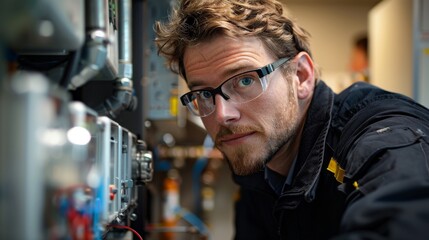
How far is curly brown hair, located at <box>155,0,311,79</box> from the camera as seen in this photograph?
1.37 meters

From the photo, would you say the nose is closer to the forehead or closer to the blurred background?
the forehead

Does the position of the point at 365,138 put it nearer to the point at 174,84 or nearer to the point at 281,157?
the point at 281,157

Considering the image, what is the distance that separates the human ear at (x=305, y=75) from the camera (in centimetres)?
155

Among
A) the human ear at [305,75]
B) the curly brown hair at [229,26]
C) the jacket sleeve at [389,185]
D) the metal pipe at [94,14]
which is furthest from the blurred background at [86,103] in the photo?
the human ear at [305,75]

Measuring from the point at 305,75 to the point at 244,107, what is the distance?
1.04ft

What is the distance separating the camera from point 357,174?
37.2 inches

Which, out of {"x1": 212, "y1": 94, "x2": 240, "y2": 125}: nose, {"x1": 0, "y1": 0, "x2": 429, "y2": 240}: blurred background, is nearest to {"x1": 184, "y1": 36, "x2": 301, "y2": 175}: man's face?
{"x1": 212, "y1": 94, "x2": 240, "y2": 125}: nose

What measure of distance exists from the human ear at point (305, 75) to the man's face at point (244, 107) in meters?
0.05

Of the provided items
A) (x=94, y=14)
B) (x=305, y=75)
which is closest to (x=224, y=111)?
(x=305, y=75)

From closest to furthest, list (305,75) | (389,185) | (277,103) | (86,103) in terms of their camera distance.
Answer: (389,185) → (86,103) → (277,103) → (305,75)

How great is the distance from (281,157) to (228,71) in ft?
1.45

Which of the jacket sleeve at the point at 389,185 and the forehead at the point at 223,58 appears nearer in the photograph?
the jacket sleeve at the point at 389,185

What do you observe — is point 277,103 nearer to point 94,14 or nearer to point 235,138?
point 235,138

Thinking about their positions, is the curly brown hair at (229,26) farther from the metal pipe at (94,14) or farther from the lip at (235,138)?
the metal pipe at (94,14)
